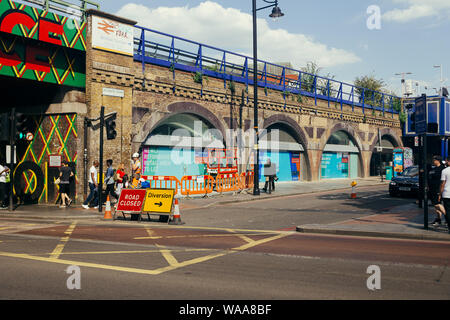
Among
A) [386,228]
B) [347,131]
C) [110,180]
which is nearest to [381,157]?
[347,131]

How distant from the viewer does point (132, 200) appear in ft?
45.9

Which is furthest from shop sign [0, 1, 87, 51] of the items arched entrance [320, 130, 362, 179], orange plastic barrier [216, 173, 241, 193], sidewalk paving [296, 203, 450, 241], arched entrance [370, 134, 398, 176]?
arched entrance [370, 134, 398, 176]

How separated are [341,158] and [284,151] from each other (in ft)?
26.2

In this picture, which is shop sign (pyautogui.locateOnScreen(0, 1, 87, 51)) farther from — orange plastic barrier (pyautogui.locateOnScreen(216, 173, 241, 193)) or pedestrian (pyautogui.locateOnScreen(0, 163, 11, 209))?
orange plastic barrier (pyautogui.locateOnScreen(216, 173, 241, 193))

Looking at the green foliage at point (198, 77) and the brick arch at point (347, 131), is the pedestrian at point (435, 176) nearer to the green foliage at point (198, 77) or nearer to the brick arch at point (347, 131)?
the green foliage at point (198, 77)

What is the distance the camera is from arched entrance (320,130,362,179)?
35.2m

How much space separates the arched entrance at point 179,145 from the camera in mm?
21797

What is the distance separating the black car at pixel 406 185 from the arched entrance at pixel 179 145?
31.0 ft

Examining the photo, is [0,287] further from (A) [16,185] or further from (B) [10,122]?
(A) [16,185]

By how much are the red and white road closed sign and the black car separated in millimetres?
12555

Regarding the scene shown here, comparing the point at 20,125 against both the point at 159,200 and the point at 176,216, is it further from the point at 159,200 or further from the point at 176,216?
the point at 176,216

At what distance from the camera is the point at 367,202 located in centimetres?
1853
